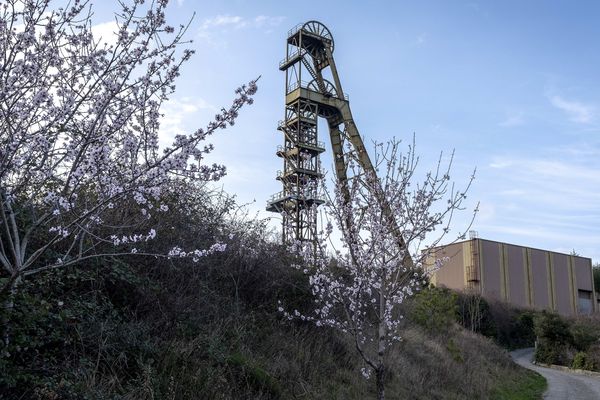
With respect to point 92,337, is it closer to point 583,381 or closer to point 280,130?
point 583,381

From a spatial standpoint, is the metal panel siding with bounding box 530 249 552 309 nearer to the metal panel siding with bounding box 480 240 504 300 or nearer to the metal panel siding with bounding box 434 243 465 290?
the metal panel siding with bounding box 480 240 504 300

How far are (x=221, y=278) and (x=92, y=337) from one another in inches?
157

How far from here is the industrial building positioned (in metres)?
46.1

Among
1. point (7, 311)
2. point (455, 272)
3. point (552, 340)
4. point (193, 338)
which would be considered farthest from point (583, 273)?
point (7, 311)

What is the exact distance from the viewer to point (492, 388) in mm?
14695

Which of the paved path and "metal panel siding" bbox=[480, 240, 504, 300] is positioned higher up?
"metal panel siding" bbox=[480, 240, 504, 300]

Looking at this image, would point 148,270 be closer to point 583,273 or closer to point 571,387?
point 571,387

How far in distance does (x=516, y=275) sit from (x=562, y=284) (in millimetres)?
6838

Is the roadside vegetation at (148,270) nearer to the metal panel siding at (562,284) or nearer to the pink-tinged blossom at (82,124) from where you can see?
the pink-tinged blossom at (82,124)

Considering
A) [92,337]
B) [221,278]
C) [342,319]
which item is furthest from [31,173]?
[342,319]

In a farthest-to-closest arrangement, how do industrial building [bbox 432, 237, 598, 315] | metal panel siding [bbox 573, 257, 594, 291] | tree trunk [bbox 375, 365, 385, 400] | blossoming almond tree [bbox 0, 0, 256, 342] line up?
metal panel siding [bbox 573, 257, 594, 291]
industrial building [bbox 432, 237, 598, 315]
tree trunk [bbox 375, 365, 385, 400]
blossoming almond tree [bbox 0, 0, 256, 342]

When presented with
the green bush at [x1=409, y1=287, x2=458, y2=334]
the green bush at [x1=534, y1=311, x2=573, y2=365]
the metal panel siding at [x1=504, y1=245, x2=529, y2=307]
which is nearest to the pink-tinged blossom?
the green bush at [x1=409, y1=287, x2=458, y2=334]

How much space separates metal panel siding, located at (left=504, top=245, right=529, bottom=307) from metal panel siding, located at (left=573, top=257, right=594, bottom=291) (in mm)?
7971

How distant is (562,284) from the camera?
170 feet
